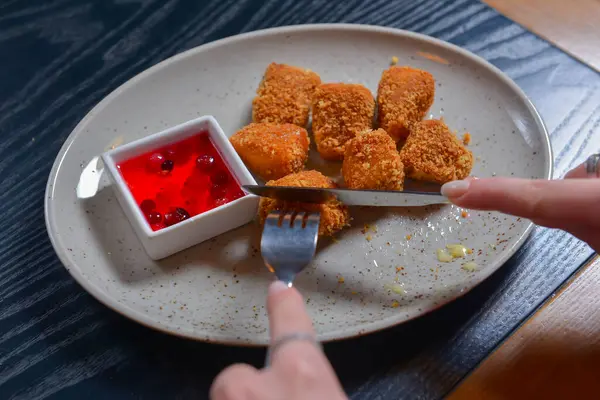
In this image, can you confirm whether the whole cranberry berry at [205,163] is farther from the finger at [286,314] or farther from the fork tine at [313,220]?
the finger at [286,314]

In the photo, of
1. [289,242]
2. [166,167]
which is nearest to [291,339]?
[289,242]

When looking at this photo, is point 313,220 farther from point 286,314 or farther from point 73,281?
point 73,281

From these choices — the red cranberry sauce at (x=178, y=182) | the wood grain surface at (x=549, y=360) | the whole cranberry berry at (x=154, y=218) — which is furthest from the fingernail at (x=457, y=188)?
the whole cranberry berry at (x=154, y=218)

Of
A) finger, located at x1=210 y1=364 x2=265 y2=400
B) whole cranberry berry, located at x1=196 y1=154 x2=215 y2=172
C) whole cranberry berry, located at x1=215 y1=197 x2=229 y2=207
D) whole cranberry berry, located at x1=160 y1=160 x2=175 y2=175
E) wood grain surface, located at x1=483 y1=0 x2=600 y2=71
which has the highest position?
whole cranberry berry, located at x1=160 y1=160 x2=175 y2=175

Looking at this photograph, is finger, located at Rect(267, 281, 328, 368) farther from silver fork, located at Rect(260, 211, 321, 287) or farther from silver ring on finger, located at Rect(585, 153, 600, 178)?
silver ring on finger, located at Rect(585, 153, 600, 178)

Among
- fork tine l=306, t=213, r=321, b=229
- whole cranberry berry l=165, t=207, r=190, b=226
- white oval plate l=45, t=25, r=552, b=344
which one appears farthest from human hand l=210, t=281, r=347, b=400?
whole cranberry berry l=165, t=207, r=190, b=226

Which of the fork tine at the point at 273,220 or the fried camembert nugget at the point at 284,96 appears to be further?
the fried camembert nugget at the point at 284,96

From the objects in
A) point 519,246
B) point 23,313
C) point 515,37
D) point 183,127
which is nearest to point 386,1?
point 515,37
